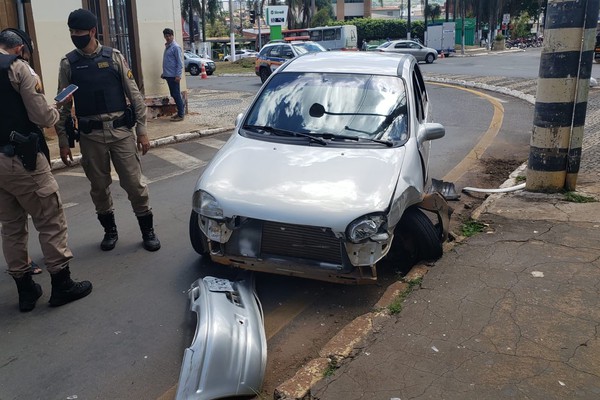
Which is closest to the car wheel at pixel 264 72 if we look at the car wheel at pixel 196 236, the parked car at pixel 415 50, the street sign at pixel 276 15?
the parked car at pixel 415 50

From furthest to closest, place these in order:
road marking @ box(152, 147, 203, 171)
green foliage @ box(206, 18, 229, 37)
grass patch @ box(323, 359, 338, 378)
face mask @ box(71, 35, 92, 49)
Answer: green foliage @ box(206, 18, 229, 37) → road marking @ box(152, 147, 203, 171) → face mask @ box(71, 35, 92, 49) → grass patch @ box(323, 359, 338, 378)

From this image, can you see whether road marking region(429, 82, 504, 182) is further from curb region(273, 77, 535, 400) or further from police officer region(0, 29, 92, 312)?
police officer region(0, 29, 92, 312)

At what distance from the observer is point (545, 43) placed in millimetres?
6070

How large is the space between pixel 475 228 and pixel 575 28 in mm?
2363

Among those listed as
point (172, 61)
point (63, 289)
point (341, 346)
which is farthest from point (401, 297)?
point (172, 61)

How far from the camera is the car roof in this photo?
17.9ft

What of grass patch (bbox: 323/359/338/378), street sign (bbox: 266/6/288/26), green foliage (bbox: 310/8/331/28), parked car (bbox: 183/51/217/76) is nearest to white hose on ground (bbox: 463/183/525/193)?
grass patch (bbox: 323/359/338/378)

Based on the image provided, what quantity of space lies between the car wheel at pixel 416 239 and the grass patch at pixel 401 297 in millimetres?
316

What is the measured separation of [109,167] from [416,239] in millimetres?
2839

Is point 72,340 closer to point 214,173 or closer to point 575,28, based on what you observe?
point 214,173

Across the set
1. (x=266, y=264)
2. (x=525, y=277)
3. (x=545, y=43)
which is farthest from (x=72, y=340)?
(x=545, y=43)

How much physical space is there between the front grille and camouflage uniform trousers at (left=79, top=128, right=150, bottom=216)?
1745mm

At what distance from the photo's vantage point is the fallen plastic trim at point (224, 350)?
10.00 feet

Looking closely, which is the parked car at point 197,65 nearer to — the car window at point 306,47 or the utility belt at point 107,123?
the car window at point 306,47
